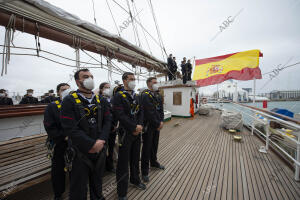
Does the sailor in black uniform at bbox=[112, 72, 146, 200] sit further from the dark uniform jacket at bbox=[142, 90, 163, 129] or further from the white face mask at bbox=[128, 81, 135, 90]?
the dark uniform jacket at bbox=[142, 90, 163, 129]

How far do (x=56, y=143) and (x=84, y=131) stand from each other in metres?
0.72

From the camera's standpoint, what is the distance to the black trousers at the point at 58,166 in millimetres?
1690

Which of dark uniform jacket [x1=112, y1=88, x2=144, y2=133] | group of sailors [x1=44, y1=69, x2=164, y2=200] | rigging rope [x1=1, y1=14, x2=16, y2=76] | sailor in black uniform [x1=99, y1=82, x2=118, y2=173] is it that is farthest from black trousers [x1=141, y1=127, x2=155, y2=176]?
rigging rope [x1=1, y1=14, x2=16, y2=76]

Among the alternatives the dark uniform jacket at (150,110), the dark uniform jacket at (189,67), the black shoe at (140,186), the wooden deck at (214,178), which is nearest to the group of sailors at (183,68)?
the dark uniform jacket at (189,67)

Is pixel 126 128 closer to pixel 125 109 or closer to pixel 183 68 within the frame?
pixel 125 109

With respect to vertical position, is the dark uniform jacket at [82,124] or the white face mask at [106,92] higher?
the white face mask at [106,92]

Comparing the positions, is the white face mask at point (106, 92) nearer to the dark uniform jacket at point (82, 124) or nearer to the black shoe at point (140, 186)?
the dark uniform jacket at point (82, 124)

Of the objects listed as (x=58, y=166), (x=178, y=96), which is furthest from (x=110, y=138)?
(x=178, y=96)

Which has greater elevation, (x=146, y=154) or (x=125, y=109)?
(x=125, y=109)

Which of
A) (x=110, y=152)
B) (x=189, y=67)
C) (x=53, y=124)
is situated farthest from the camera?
(x=189, y=67)

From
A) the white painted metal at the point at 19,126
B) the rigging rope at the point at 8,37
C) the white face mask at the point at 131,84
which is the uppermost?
the rigging rope at the point at 8,37

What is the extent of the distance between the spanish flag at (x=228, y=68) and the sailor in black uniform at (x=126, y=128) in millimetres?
6873

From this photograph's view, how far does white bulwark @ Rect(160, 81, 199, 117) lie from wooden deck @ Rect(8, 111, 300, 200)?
489 centimetres

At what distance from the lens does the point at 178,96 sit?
340 inches
